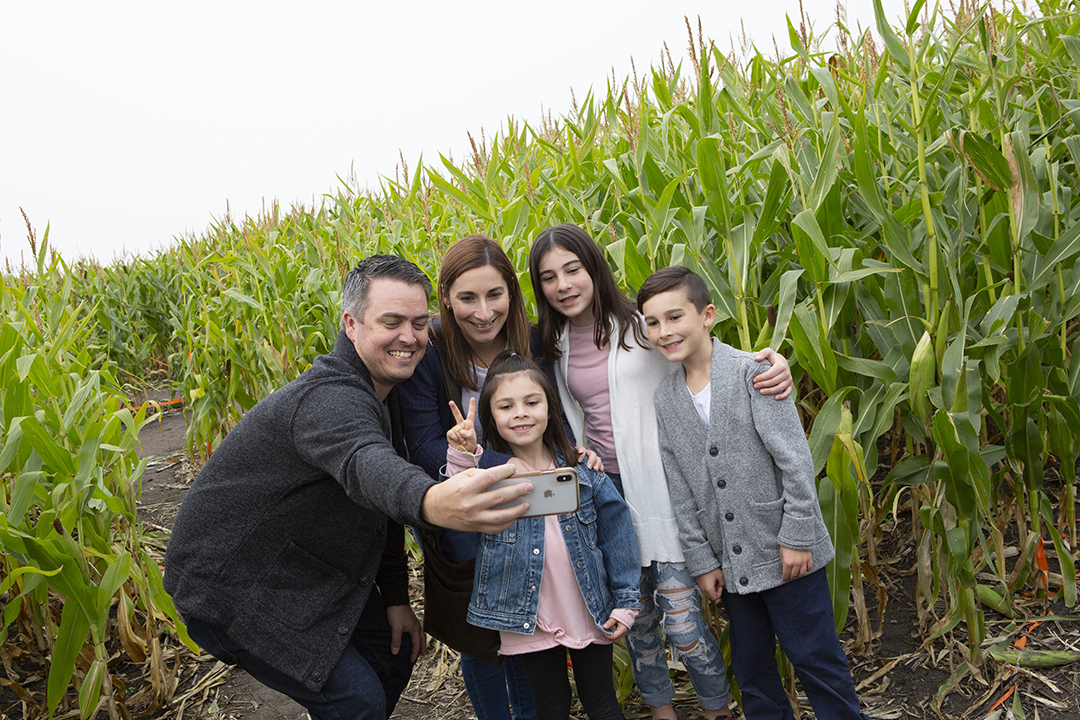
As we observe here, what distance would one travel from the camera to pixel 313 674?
173 centimetres

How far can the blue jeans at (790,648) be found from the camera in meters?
1.83

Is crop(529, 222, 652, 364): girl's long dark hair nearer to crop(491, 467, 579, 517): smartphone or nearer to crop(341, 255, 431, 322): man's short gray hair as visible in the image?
crop(341, 255, 431, 322): man's short gray hair

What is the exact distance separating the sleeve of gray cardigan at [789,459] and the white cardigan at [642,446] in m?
0.29

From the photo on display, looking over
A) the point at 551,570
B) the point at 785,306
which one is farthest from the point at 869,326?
the point at 551,570

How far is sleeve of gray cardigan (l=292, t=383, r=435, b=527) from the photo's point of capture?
4.56ft

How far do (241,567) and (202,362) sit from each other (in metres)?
3.59

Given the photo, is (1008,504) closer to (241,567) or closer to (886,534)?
(886,534)

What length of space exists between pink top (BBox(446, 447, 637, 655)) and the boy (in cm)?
31

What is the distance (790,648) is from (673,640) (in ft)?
0.99

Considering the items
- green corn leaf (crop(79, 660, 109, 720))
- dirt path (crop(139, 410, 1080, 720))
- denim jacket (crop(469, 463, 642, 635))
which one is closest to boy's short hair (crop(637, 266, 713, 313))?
denim jacket (crop(469, 463, 642, 635))

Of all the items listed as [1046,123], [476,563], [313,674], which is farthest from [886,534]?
[313,674]

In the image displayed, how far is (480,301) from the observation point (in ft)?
6.48

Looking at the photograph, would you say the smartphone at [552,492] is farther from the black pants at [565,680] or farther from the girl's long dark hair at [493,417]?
the black pants at [565,680]

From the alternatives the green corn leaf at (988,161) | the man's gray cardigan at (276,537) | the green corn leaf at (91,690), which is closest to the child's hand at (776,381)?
the green corn leaf at (988,161)
